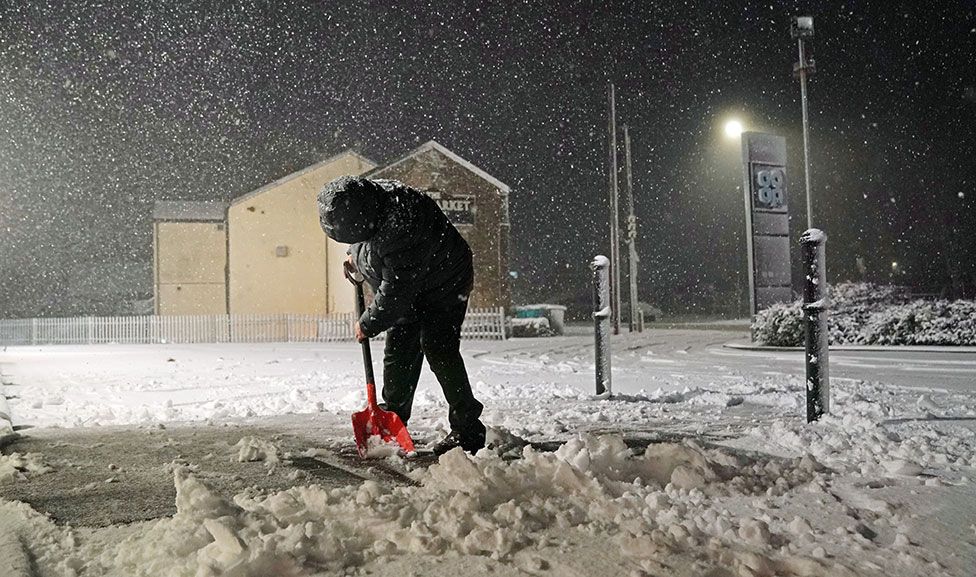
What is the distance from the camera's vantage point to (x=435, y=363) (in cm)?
382

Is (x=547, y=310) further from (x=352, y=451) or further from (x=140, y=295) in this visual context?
(x=140, y=295)

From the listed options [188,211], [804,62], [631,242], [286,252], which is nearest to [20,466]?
[804,62]

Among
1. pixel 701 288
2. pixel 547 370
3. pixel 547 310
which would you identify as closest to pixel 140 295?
pixel 547 310

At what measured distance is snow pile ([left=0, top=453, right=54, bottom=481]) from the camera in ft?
10.6

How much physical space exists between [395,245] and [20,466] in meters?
2.08

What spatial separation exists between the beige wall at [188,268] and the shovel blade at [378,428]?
29623 mm

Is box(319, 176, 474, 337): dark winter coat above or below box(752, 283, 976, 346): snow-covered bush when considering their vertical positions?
above

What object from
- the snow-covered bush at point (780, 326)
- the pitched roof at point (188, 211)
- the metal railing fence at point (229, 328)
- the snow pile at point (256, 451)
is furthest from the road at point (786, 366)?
the pitched roof at point (188, 211)

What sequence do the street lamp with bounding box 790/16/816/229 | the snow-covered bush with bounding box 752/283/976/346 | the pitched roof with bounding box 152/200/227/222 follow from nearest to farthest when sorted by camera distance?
the snow-covered bush with bounding box 752/283/976/346, the street lamp with bounding box 790/16/816/229, the pitched roof with bounding box 152/200/227/222

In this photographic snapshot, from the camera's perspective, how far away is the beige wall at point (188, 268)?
31656mm

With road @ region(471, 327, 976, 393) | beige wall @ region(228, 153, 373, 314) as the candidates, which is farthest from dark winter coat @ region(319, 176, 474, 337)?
beige wall @ region(228, 153, 373, 314)

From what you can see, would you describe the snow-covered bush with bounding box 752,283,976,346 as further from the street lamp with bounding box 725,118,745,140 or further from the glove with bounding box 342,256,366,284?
the glove with bounding box 342,256,366,284

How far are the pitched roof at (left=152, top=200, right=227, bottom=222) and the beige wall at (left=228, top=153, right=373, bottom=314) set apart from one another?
3918 mm

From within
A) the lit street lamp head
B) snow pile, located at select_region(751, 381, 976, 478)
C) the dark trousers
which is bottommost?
snow pile, located at select_region(751, 381, 976, 478)
